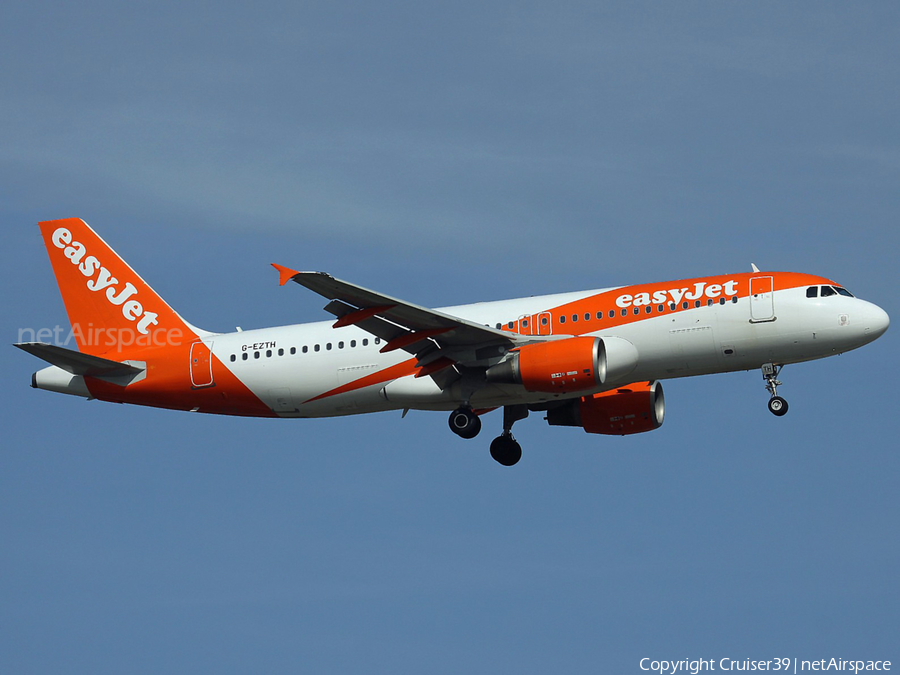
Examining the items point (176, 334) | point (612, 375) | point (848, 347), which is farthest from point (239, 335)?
point (848, 347)

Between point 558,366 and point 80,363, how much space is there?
51.1 feet

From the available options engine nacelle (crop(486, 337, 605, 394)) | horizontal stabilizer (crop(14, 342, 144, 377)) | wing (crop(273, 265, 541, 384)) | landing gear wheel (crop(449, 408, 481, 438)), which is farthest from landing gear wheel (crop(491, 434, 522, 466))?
horizontal stabilizer (crop(14, 342, 144, 377))

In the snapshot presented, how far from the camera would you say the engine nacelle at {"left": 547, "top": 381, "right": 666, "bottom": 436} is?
1609 inches

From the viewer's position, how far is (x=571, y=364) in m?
35.9

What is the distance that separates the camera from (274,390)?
131 ft

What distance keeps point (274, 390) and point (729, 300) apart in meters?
14.5

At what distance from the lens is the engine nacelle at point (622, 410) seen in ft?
134

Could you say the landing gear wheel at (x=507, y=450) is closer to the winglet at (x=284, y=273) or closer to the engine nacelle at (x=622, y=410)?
the engine nacelle at (x=622, y=410)

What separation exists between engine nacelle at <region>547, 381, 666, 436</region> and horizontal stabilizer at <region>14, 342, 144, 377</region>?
14.7 metres

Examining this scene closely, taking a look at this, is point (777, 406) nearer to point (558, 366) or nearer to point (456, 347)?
point (558, 366)

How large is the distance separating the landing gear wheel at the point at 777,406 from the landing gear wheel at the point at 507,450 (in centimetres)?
914

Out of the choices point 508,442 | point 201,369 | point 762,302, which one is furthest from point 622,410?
point 201,369

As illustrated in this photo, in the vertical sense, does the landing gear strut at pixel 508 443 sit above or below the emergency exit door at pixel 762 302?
below

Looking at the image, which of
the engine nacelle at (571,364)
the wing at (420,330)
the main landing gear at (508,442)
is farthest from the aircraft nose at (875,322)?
the main landing gear at (508,442)
